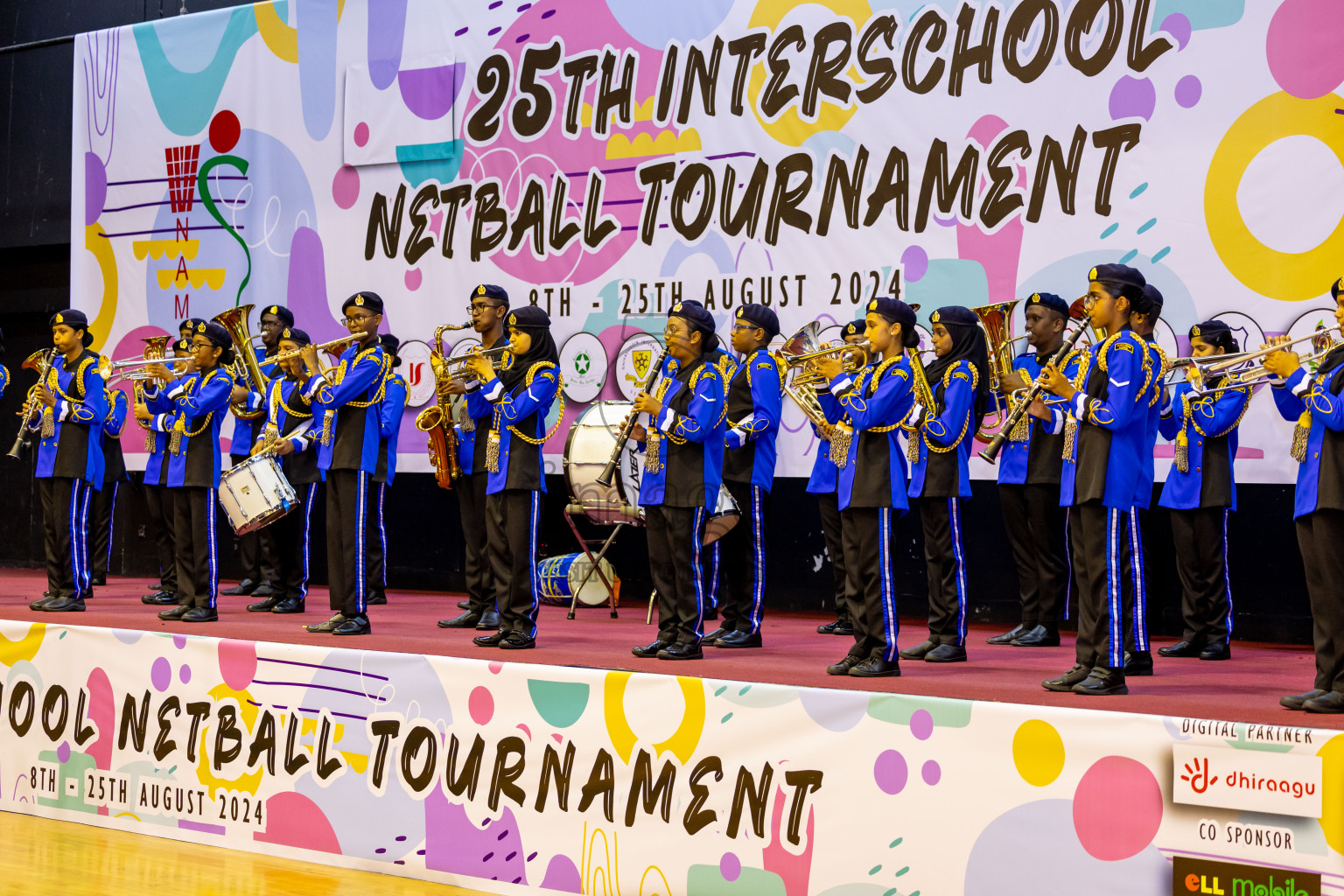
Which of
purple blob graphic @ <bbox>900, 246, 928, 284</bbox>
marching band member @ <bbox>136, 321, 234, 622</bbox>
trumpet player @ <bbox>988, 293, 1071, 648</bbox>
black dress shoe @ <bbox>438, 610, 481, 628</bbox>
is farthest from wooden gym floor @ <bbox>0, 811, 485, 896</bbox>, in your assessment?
purple blob graphic @ <bbox>900, 246, 928, 284</bbox>

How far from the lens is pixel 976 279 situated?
7301 mm

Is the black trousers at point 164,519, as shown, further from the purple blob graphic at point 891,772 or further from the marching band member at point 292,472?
the purple blob graphic at point 891,772

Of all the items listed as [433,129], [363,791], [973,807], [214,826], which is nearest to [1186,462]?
[973,807]

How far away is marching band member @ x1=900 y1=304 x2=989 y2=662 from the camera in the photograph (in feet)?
19.4

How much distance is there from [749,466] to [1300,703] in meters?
3.05

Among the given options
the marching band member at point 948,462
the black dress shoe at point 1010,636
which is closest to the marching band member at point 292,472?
the marching band member at point 948,462

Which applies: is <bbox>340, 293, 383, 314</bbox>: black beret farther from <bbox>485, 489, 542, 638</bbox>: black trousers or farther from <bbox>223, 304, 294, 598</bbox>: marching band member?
<bbox>223, 304, 294, 598</bbox>: marching band member

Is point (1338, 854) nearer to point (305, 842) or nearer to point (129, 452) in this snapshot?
point (305, 842)

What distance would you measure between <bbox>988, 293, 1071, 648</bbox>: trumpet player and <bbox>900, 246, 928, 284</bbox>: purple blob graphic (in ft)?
3.12

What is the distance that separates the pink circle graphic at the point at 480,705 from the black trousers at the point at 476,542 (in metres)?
2.16

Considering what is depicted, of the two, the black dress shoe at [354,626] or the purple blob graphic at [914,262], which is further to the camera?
the purple blob graphic at [914,262]

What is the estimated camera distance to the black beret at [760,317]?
6.22 metres

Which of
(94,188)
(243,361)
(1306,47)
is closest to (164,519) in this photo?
(243,361)

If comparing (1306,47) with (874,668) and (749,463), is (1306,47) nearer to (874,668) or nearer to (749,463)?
(749,463)
